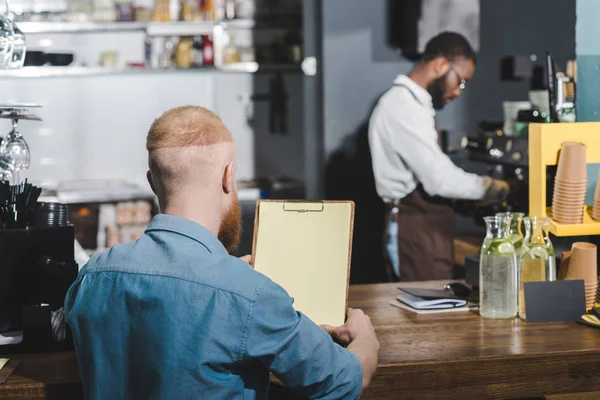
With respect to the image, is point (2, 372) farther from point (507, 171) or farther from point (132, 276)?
point (507, 171)

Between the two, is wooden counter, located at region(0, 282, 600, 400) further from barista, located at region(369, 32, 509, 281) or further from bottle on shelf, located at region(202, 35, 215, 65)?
bottle on shelf, located at region(202, 35, 215, 65)

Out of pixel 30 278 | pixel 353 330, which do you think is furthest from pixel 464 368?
pixel 30 278

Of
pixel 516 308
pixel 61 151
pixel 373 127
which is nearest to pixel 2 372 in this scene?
pixel 516 308

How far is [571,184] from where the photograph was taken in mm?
2508

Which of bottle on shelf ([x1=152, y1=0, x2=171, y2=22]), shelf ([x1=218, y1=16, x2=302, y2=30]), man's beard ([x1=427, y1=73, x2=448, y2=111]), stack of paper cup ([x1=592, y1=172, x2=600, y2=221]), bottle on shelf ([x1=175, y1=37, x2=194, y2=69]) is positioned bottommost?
stack of paper cup ([x1=592, y1=172, x2=600, y2=221])

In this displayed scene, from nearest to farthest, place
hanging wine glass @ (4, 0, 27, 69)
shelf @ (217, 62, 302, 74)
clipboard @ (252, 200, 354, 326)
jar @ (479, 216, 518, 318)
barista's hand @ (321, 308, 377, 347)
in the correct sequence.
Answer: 1. barista's hand @ (321, 308, 377, 347)
2. clipboard @ (252, 200, 354, 326)
3. jar @ (479, 216, 518, 318)
4. hanging wine glass @ (4, 0, 27, 69)
5. shelf @ (217, 62, 302, 74)

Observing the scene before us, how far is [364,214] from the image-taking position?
15.7 feet

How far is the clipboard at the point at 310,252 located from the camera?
6.79ft

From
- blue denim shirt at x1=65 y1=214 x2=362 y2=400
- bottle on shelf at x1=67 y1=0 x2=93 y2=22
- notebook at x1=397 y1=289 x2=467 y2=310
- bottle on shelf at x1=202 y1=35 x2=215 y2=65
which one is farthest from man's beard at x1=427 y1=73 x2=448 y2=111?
bottle on shelf at x1=67 y1=0 x2=93 y2=22

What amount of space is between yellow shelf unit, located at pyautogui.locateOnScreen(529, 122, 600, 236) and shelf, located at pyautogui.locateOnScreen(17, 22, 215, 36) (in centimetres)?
416

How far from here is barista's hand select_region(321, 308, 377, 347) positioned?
6.15 feet

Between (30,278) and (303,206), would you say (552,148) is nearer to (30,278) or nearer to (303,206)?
(303,206)

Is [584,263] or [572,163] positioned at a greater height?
[572,163]

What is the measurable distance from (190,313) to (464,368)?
2.63 feet
